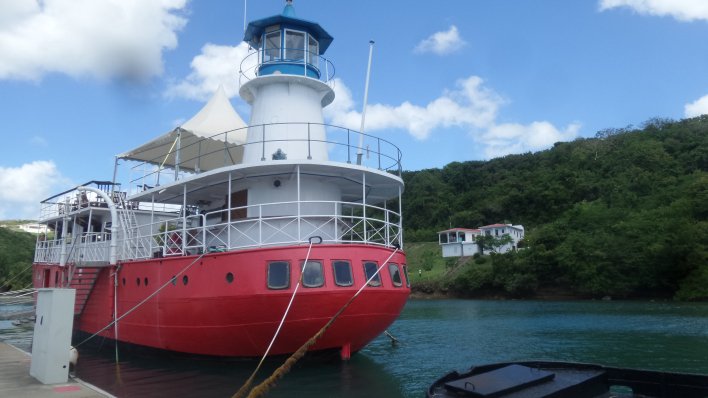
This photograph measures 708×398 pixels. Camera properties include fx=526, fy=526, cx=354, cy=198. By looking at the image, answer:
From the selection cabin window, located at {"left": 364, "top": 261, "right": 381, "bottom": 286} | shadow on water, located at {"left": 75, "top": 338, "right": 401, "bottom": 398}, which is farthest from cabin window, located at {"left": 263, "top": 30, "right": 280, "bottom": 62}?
shadow on water, located at {"left": 75, "top": 338, "right": 401, "bottom": 398}

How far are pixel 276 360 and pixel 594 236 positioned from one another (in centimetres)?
5067

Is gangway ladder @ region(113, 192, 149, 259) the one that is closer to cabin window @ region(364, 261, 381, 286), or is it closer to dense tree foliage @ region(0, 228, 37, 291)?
cabin window @ region(364, 261, 381, 286)

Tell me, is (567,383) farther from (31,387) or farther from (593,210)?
(593,210)

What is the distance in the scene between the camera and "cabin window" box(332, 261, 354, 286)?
12664mm

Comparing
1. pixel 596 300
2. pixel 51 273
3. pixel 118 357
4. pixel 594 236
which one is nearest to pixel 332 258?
pixel 118 357

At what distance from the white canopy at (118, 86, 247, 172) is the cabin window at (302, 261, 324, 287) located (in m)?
6.48

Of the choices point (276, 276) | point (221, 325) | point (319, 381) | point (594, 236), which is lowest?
point (319, 381)

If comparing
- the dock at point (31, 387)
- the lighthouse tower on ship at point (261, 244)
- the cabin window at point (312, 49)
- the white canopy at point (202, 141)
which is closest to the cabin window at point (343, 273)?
the lighthouse tower on ship at point (261, 244)

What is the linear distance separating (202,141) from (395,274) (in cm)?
884

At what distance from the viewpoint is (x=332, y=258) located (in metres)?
12.8

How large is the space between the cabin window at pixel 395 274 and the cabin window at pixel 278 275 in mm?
2887

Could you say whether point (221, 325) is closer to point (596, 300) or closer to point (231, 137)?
point (231, 137)

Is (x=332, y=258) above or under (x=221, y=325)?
above

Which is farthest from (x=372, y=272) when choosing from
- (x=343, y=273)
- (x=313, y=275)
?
(x=313, y=275)
